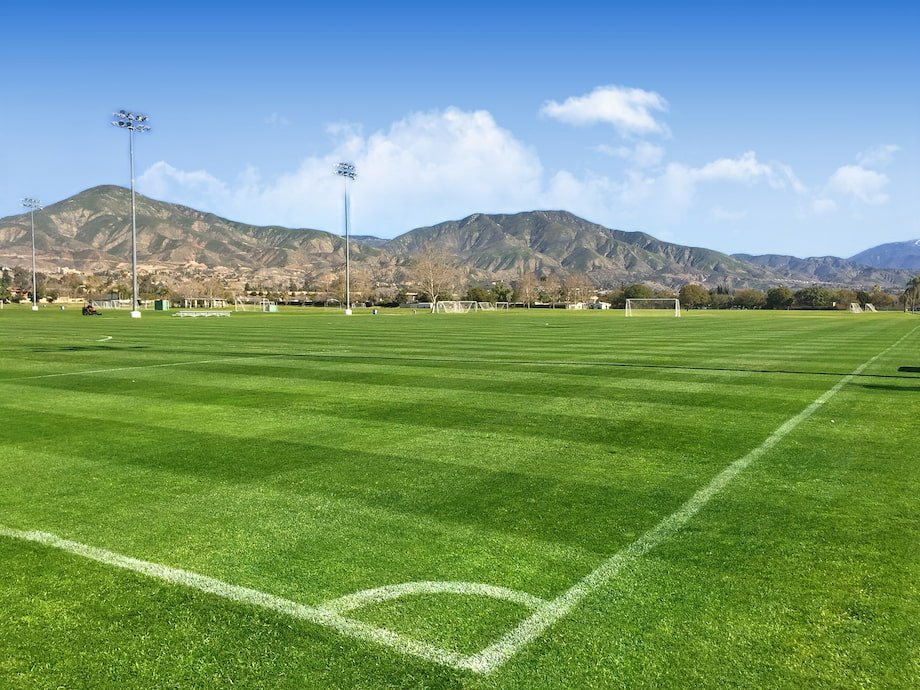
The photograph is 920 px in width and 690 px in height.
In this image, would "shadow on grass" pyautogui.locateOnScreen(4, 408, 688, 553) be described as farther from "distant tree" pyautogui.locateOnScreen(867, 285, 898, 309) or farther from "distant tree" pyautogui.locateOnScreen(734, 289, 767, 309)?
"distant tree" pyautogui.locateOnScreen(867, 285, 898, 309)

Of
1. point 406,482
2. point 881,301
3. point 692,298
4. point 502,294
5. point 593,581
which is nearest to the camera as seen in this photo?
point 593,581

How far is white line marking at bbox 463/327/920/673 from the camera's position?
11.3 feet

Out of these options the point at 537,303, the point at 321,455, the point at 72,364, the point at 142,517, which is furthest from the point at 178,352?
the point at 537,303

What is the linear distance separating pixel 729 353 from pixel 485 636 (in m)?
20.3

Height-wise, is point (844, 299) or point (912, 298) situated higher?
point (912, 298)

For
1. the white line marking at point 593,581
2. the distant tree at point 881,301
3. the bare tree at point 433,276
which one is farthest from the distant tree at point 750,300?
the white line marking at point 593,581

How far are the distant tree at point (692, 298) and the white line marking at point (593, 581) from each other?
5682 inches

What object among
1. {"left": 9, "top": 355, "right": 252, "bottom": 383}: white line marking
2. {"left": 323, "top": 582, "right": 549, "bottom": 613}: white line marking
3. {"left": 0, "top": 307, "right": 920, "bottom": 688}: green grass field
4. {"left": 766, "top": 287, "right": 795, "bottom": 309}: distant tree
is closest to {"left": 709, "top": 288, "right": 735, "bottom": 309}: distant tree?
{"left": 766, "top": 287, "right": 795, "bottom": 309}: distant tree

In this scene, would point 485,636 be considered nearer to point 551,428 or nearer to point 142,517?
point 142,517

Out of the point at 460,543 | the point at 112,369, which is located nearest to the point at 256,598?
the point at 460,543

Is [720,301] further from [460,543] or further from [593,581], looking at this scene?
[593,581]

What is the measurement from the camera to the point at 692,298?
144 meters

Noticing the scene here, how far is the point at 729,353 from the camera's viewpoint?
867 inches

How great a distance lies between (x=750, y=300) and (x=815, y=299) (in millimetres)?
13917
